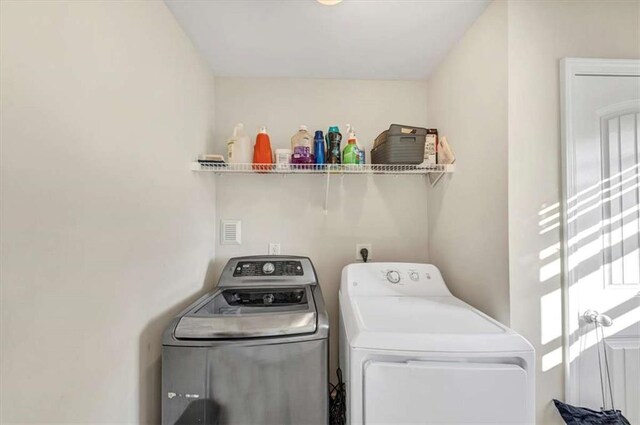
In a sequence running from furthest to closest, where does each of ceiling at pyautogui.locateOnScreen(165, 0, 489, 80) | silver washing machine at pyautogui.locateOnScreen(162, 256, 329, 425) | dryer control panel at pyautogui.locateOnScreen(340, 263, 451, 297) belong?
dryer control panel at pyautogui.locateOnScreen(340, 263, 451, 297) → ceiling at pyautogui.locateOnScreen(165, 0, 489, 80) → silver washing machine at pyautogui.locateOnScreen(162, 256, 329, 425)

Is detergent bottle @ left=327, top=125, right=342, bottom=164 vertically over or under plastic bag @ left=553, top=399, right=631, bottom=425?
over

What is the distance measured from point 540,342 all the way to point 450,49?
1.63 m

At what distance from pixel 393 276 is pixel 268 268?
76 centimetres

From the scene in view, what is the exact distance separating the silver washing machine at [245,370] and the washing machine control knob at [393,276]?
0.64m

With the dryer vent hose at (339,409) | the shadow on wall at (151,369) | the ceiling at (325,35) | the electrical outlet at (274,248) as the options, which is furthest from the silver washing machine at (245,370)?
the ceiling at (325,35)

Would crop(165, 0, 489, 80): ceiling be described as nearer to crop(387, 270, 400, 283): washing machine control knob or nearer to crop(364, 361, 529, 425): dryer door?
crop(387, 270, 400, 283): washing machine control knob

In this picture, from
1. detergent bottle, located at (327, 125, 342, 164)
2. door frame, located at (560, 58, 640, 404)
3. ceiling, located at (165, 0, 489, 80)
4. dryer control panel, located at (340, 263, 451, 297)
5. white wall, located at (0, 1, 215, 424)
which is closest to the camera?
white wall, located at (0, 1, 215, 424)

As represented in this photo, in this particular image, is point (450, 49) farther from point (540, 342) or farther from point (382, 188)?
point (540, 342)

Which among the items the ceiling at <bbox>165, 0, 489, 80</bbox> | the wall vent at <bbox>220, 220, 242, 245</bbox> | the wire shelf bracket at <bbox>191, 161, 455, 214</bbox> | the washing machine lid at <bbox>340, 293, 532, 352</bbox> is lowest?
the washing machine lid at <bbox>340, 293, 532, 352</bbox>

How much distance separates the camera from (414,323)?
42.4 inches

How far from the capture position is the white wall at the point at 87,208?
0.60m

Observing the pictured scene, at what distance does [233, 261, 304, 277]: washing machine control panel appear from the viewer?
1.61m

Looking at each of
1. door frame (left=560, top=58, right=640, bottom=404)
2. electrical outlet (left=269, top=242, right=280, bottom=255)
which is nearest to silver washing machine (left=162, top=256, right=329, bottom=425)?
electrical outlet (left=269, top=242, right=280, bottom=255)

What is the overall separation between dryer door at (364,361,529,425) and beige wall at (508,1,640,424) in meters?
0.37
